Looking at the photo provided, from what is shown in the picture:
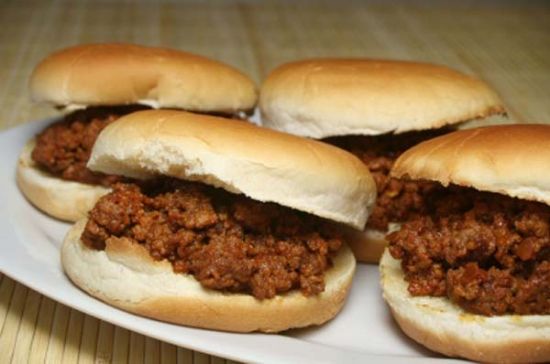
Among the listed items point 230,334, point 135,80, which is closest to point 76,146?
point 135,80

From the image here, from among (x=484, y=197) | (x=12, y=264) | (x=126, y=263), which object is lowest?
(x=12, y=264)

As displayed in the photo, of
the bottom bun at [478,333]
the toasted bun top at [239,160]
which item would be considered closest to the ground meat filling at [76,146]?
the toasted bun top at [239,160]

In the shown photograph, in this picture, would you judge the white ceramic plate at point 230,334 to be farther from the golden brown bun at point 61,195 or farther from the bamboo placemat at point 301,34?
the bamboo placemat at point 301,34

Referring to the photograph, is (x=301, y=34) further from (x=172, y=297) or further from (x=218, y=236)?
(x=172, y=297)

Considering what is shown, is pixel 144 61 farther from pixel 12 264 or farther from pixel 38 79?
pixel 12 264

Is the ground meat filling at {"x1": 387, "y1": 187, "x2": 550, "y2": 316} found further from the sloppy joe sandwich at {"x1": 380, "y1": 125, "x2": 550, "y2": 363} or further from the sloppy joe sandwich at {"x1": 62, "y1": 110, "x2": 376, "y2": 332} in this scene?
the sloppy joe sandwich at {"x1": 62, "y1": 110, "x2": 376, "y2": 332}

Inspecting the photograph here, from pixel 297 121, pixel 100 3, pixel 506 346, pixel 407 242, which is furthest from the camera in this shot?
pixel 100 3

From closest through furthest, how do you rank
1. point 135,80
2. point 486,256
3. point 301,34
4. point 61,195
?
1. point 486,256
2. point 61,195
3. point 135,80
4. point 301,34

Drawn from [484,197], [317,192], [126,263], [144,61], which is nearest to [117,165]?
[126,263]
